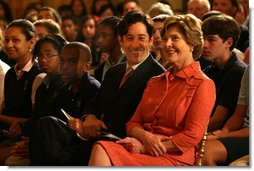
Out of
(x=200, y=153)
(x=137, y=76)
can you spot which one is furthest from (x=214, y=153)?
(x=137, y=76)

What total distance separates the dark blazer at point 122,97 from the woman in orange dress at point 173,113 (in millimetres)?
146

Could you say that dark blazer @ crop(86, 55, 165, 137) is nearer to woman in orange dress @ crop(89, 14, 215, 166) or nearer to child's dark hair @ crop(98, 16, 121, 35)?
woman in orange dress @ crop(89, 14, 215, 166)

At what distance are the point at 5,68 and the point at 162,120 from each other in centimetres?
96

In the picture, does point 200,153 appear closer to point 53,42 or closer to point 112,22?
point 53,42

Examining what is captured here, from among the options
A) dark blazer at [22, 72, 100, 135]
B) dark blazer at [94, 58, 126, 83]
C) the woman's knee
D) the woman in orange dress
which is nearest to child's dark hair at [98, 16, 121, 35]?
dark blazer at [94, 58, 126, 83]

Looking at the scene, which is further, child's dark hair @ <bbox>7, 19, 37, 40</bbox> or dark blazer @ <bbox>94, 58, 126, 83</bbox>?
child's dark hair @ <bbox>7, 19, 37, 40</bbox>

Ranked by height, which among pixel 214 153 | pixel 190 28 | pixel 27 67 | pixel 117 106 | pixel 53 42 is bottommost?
pixel 214 153

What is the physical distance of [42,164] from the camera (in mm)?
2916

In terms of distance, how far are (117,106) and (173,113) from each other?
37cm

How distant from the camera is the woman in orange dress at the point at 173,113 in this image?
2639 mm

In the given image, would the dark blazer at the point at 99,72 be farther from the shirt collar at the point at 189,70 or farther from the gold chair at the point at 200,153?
the gold chair at the point at 200,153

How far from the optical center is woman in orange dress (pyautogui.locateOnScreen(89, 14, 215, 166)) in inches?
104

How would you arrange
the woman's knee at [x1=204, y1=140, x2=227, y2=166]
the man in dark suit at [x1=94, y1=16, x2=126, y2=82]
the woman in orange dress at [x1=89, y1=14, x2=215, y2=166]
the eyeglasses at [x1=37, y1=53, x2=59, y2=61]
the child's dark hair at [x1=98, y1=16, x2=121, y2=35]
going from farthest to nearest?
the child's dark hair at [x1=98, y1=16, x2=121, y2=35], the man in dark suit at [x1=94, y1=16, x2=126, y2=82], the eyeglasses at [x1=37, y1=53, x2=59, y2=61], the woman's knee at [x1=204, y1=140, x2=227, y2=166], the woman in orange dress at [x1=89, y1=14, x2=215, y2=166]

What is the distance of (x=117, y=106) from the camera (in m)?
2.98
